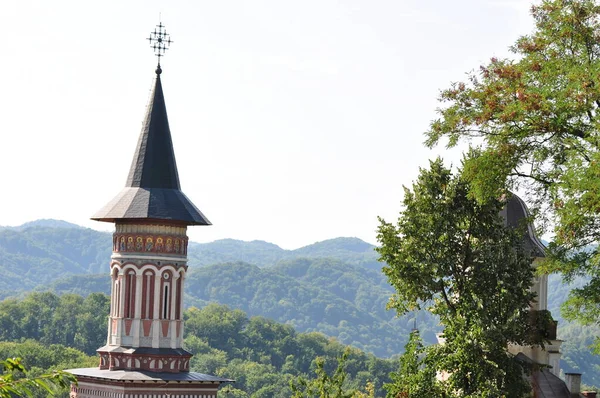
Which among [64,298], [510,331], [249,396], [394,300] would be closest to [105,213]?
[394,300]

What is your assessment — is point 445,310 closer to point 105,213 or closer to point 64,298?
point 105,213

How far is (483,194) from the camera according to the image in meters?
28.0

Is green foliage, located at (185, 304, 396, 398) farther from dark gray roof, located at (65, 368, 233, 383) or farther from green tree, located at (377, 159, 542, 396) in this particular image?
green tree, located at (377, 159, 542, 396)

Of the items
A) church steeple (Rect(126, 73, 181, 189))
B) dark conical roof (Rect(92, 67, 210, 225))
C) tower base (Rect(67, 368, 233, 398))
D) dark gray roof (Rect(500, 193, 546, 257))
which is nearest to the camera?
dark gray roof (Rect(500, 193, 546, 257))

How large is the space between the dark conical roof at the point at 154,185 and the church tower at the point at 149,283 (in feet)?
0.09

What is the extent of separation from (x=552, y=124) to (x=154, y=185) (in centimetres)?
1935

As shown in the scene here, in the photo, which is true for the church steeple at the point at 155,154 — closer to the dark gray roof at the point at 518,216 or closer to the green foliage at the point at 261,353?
the dark gray roof at the point at 518,216

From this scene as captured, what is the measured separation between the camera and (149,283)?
4266 cm

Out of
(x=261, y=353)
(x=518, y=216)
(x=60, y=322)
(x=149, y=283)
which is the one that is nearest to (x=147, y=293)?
(x=149, y=283)

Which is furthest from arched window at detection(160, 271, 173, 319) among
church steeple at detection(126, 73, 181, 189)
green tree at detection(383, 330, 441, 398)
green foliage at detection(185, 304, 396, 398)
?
green foliage at detection(185, 304, 396, 398)

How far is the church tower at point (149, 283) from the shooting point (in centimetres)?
4200

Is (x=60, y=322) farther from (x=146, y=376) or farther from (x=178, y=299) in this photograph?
(x=146, y=376)

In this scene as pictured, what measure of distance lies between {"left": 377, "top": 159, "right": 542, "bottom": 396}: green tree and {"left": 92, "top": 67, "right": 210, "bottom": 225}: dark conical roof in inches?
502

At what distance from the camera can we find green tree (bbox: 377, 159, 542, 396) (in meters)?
28.7
